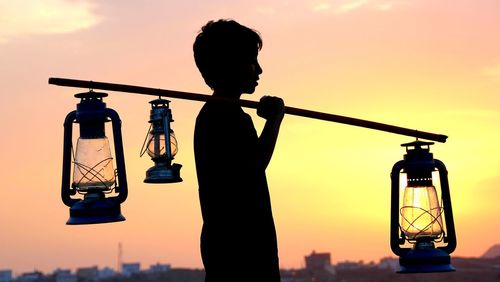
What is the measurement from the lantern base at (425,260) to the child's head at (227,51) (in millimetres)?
1806

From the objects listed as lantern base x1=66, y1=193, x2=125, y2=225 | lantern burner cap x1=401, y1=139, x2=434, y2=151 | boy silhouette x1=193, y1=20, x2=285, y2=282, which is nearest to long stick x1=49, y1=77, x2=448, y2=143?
boy silhouette x1=193, y1=20, x2=285, y2=282

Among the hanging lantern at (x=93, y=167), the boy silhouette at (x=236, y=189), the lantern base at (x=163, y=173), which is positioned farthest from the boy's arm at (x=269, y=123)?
the lantern base at (x=163, y=173)

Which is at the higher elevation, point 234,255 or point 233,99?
point 233,99

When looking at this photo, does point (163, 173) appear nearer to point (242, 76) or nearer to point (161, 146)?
point (161, 146)

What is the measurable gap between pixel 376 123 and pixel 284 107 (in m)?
0.85

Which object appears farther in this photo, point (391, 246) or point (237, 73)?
point (391, 246)

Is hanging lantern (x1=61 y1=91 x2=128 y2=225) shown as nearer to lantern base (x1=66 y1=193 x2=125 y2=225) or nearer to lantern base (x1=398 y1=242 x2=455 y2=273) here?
lantern base (x1=66 y1=193 x2=125 y2=225)

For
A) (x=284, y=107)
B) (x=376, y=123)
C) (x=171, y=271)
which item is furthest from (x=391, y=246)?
(x=171, y=271)

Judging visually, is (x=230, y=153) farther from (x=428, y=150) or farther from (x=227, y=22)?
(x=428, y=150)

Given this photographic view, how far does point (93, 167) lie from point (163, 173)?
93 cm

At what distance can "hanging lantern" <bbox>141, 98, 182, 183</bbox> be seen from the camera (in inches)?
320

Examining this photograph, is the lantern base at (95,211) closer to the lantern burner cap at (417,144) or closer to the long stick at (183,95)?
the long stick at (183,95)

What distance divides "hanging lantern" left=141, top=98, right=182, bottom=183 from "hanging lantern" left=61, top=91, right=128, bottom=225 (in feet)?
2.60

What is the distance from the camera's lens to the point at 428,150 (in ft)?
24.5
